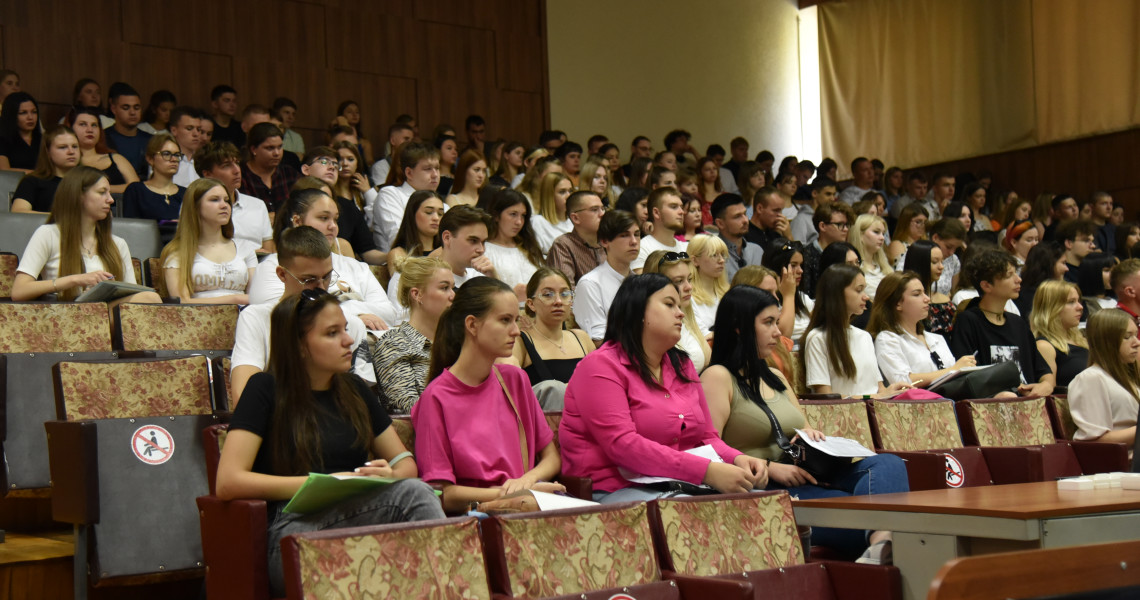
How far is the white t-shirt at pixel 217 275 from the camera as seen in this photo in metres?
4.18

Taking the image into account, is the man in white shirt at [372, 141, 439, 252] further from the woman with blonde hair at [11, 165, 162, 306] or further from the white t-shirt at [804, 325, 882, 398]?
the white t-shirt at [804, 325, 882, 398]

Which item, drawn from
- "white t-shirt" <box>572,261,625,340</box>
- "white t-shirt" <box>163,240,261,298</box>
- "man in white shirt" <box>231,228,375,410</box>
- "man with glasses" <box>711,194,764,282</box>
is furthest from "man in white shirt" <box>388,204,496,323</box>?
"man with glasses" <box>711,194,764,282</box>

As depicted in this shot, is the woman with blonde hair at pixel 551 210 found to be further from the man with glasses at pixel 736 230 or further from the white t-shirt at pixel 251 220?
the white t-shirt at pixel 251 220

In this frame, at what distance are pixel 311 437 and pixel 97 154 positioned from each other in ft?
12.9

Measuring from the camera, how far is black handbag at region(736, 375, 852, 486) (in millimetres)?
2881

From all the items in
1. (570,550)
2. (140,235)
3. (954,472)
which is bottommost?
(954,472)

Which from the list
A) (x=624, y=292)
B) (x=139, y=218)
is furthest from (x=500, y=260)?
(x=624, y=292)

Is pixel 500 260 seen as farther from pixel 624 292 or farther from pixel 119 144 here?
pixel 119 144

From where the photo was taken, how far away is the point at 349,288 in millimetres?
4016

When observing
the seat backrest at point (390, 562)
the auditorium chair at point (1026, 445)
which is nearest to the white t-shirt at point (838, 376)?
the auditorium chair at point (1026, 445)

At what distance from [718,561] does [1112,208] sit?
785 cm

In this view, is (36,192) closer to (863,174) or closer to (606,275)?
(606,275)

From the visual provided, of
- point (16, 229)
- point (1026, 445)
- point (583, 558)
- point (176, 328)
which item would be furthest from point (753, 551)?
point (16, 229)

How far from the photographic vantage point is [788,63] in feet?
36.5
